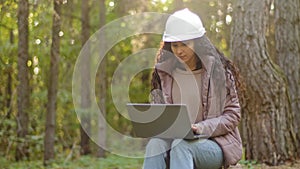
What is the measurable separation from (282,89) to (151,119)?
2858 millimetres

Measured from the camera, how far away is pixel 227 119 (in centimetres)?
396

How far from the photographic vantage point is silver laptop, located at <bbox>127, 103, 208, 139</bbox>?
3.70 metres

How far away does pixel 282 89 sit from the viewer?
6.27 metres

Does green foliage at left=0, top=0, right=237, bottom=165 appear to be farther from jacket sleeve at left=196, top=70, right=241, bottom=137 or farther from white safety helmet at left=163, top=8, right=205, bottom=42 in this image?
Answer: jacket sleeve at left=196, top=70, right=241, bottom=137

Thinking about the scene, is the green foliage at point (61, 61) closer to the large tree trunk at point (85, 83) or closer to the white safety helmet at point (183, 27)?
the large tree trunk at point (85, 83)

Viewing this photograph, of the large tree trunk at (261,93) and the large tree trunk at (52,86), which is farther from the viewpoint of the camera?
the large tree trunk at (52,86)

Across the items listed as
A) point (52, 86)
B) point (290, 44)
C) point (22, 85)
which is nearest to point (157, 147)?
point (290, 44)

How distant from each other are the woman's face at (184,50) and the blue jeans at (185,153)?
0.65m

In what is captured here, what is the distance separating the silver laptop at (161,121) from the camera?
370 cm

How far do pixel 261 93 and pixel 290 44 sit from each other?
1.57m

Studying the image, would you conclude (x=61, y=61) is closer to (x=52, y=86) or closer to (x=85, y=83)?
(x=85, y=83)

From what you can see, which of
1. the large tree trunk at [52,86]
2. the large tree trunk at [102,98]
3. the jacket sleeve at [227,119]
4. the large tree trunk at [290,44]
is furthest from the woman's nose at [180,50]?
the large tree trunk at [102,98]

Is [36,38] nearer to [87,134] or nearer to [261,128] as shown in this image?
[261,128]

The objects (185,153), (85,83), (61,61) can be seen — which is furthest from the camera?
(61,61)
